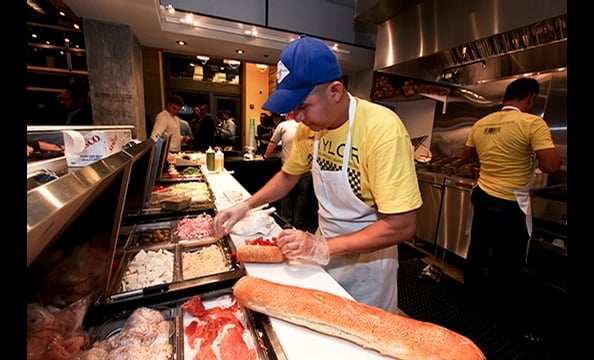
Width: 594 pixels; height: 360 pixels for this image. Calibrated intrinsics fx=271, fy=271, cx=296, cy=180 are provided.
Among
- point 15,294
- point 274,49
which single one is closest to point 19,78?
point 15,294

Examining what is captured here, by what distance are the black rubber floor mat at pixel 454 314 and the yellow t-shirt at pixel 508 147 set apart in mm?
1106

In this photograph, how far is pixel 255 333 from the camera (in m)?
0.85

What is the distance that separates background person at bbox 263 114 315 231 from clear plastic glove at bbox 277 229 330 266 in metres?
3.02

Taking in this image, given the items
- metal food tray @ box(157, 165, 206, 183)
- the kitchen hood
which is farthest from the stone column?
the kitchen hood

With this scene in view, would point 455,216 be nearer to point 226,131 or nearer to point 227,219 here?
point 227,219

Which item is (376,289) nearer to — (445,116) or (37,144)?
(37,144)

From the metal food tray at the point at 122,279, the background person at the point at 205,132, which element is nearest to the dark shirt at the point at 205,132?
the background person at the point at 205,132

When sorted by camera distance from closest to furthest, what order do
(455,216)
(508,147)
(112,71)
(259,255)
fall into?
(259,255), (508,147), (455,216), (112,71)

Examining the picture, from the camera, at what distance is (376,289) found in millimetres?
1346

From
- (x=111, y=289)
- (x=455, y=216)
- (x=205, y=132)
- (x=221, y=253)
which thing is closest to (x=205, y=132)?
(x=205, y=132)

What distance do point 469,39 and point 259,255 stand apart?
9.31 feet

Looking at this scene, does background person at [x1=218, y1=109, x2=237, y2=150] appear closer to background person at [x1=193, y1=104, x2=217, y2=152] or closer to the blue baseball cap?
background person at [x1=193, y1=104, x2=217, y2=152]

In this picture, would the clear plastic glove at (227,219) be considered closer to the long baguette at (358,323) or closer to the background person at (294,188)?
the long baguette at (358,323)

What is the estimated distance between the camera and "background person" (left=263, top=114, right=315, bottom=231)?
13.4 feet
